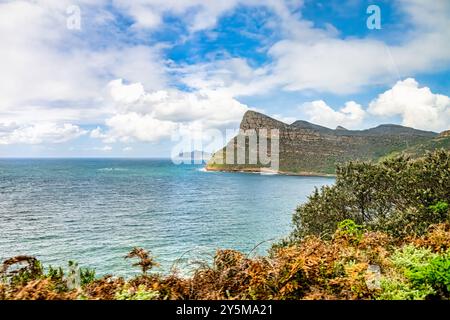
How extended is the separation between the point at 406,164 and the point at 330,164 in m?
81.9

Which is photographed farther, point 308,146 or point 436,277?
point 308,146

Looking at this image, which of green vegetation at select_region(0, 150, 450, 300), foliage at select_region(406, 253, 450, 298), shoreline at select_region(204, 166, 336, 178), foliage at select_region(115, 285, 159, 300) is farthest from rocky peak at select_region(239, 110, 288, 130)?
foliage at select_region(115, 285, 159, 300)

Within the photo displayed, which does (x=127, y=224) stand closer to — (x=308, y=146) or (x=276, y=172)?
(x=308, y=146)

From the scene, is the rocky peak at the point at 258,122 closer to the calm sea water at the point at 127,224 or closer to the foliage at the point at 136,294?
the calm sea water at the point at 127,224

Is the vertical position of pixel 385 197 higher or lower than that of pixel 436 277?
lower

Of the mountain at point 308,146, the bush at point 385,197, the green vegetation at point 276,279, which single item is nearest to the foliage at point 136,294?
the green vegetation at point 276,279

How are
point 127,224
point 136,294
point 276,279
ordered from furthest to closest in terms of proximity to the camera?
point 127,224
point 276,279
point 136,294

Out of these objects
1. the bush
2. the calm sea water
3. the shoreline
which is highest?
the bush

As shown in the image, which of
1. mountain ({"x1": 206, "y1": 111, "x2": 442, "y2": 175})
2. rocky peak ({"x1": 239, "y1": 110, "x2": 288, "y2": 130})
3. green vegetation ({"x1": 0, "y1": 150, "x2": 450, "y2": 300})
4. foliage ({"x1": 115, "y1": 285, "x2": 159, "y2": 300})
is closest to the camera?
foliage ({"x1": 115, "y1": 285, "x2": 159, "y2": 300})

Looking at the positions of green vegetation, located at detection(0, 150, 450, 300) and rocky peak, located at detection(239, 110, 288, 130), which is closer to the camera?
green vegetation, located at detection(0, 150, 450, 300)

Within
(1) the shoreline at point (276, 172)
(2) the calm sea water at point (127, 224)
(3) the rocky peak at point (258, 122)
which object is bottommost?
(2) the calm sea water at point (127, 224)

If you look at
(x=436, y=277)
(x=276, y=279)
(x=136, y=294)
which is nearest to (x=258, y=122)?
(x=436, y=277)

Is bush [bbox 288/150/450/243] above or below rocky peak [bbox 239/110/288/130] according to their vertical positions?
below

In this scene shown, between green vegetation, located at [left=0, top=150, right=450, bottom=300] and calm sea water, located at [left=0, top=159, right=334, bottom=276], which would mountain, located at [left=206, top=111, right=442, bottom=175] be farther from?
green vegetation, located at [left=0, top=150, right=450, bottom=300]
